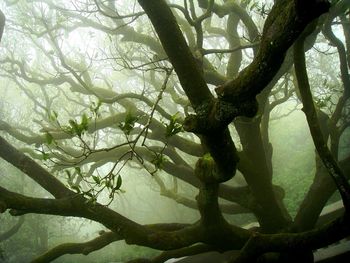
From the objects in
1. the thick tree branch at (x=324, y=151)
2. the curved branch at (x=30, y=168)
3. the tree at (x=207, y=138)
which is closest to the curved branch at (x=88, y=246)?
the tree at (x=207, y=138)

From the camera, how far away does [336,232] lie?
5.00m

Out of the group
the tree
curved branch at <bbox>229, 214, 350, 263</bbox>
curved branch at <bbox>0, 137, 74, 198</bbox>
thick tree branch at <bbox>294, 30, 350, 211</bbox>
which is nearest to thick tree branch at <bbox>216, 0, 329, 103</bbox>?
the tree

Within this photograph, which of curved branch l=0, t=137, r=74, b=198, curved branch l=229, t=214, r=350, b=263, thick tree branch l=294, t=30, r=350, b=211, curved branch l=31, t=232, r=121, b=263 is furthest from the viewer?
curved branch l=31, t=232, r=121, b=263

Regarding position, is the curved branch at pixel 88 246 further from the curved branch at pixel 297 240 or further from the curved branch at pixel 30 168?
the curved branch at pixel 297 240

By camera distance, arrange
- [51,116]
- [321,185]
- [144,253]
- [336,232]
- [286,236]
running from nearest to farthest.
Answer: [51,116] → [336,232] → [286,236] → [321,185] → [144,253]

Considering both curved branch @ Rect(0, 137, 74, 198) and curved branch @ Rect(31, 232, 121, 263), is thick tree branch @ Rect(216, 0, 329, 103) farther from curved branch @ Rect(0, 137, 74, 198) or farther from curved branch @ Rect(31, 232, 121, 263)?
curved branch @ Rect(31, 232, 121, 263)

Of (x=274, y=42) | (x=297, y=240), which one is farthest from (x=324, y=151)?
(x=274, y=42)

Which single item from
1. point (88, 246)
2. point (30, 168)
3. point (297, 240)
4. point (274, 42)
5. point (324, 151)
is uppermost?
point (30, 168)

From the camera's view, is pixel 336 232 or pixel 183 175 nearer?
pixel 336 232

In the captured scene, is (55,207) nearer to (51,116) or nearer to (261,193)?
(51,116)

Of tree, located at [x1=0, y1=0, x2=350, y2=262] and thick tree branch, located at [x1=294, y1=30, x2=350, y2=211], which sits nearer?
tree, located at [x1=0, y1=0, x2=350, y2=262]

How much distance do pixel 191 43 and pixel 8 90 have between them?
17776mm

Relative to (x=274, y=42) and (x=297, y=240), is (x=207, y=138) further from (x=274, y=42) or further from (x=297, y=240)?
(x=297, y=240)

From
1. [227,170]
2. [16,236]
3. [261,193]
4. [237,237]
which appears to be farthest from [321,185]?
[16,236]
